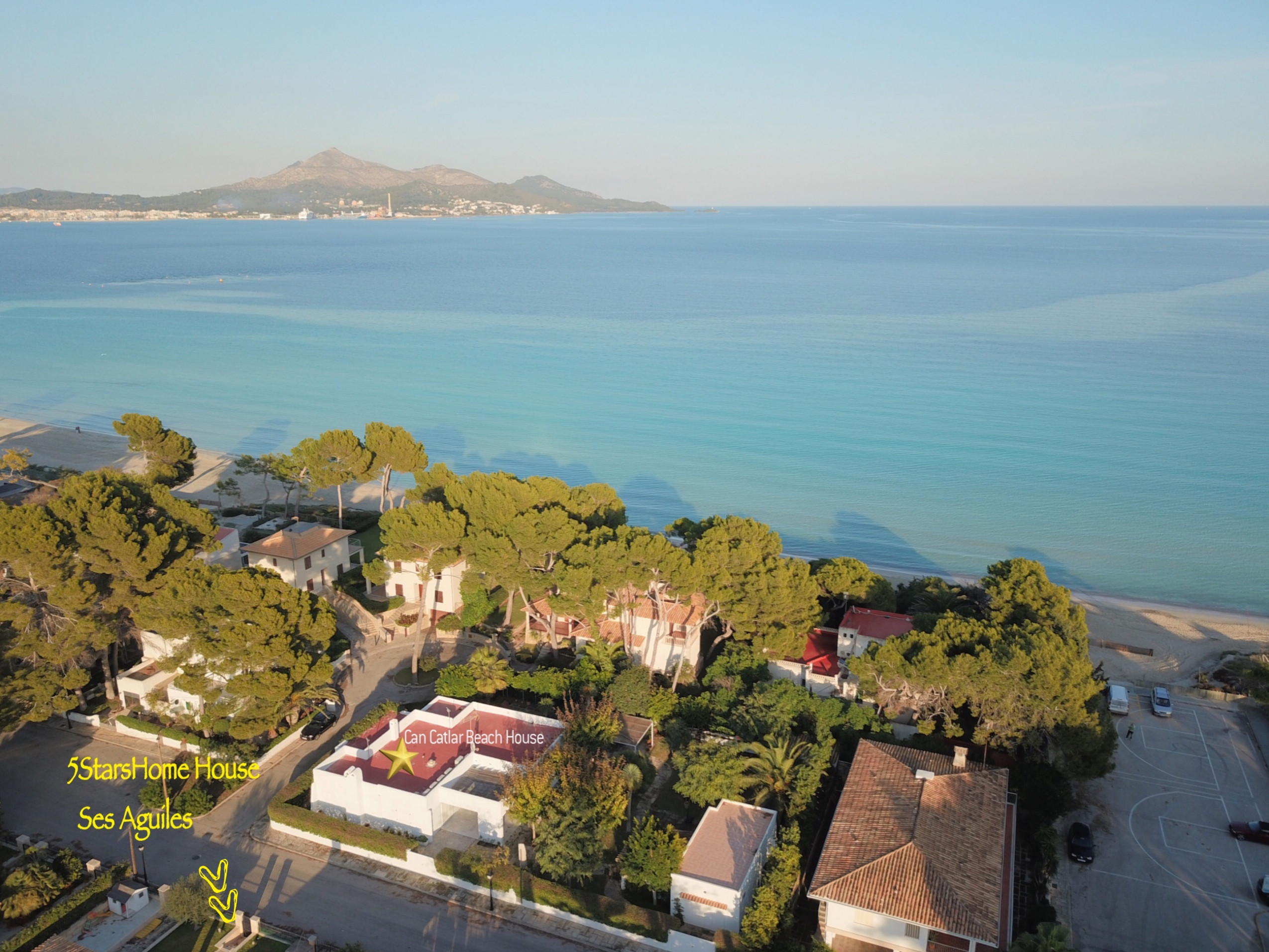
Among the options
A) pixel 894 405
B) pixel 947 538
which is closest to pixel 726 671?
pixel 947 538

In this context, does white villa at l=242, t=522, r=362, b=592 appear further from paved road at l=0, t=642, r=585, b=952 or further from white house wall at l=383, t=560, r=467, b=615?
paved road at l=0, t=642, r=585, b=952

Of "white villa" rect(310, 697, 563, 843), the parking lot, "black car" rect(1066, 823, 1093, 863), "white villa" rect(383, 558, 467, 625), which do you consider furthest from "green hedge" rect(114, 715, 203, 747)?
"black car" rect(1066, 823, 1093, 863)

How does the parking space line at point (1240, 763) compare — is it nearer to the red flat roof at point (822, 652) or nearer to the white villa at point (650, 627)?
the red flat roof at point (822, 652)

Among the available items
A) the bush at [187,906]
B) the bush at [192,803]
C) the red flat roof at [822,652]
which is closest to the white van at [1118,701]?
the red flat roof at [822,652]

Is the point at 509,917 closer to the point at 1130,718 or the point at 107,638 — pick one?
the point at 107,638

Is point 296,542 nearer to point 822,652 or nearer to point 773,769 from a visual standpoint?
point 822,652

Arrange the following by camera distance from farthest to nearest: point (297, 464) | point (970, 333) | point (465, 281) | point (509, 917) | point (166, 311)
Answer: point (465, 281), point (166, 311), point (970, 333), point (297, 464), point (509, 917)
